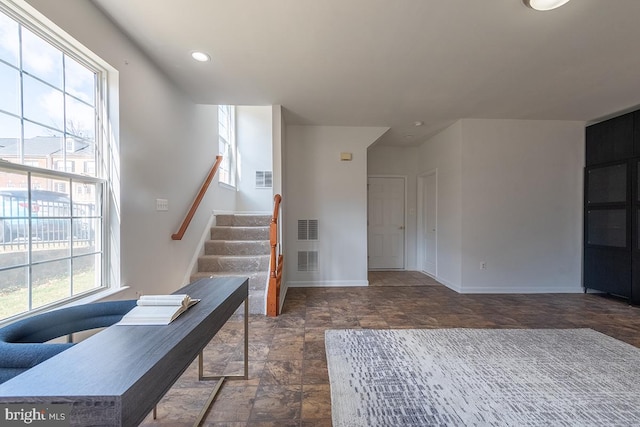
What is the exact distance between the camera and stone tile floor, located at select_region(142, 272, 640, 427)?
5.18ft

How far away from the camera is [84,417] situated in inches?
23.4

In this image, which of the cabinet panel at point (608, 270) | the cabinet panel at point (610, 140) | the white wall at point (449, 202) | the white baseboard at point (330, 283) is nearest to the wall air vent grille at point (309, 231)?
the white baseboard at point (330, 283)

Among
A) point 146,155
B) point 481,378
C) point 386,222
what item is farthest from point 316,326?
point 386,222

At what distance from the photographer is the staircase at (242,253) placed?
10.5 feet

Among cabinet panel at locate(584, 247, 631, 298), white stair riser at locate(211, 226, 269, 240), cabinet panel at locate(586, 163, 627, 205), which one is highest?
cabinet panel at locate(586, 163, 627, 205)

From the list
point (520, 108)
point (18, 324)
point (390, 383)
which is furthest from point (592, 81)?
point (18, 324)

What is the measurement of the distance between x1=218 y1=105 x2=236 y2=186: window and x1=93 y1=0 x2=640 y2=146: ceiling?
147 cm

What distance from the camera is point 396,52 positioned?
2.28 meters

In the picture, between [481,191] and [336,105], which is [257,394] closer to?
[336,105]

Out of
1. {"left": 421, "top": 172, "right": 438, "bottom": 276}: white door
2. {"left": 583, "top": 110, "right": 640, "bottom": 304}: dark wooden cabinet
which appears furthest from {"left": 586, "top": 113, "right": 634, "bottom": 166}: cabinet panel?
{"left": 421, "top": 172, "right": 438, "bottom": 276}: white door

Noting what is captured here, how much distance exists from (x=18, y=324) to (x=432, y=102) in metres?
3.90

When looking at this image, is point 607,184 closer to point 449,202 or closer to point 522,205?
point 522,205

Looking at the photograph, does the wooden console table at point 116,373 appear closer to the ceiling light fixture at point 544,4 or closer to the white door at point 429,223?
the ceiling light fixture at point 544,4

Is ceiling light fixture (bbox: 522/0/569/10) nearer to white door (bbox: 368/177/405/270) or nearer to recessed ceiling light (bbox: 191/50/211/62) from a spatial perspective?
recessed ceiling light (bbox: 191/50/211/62)
